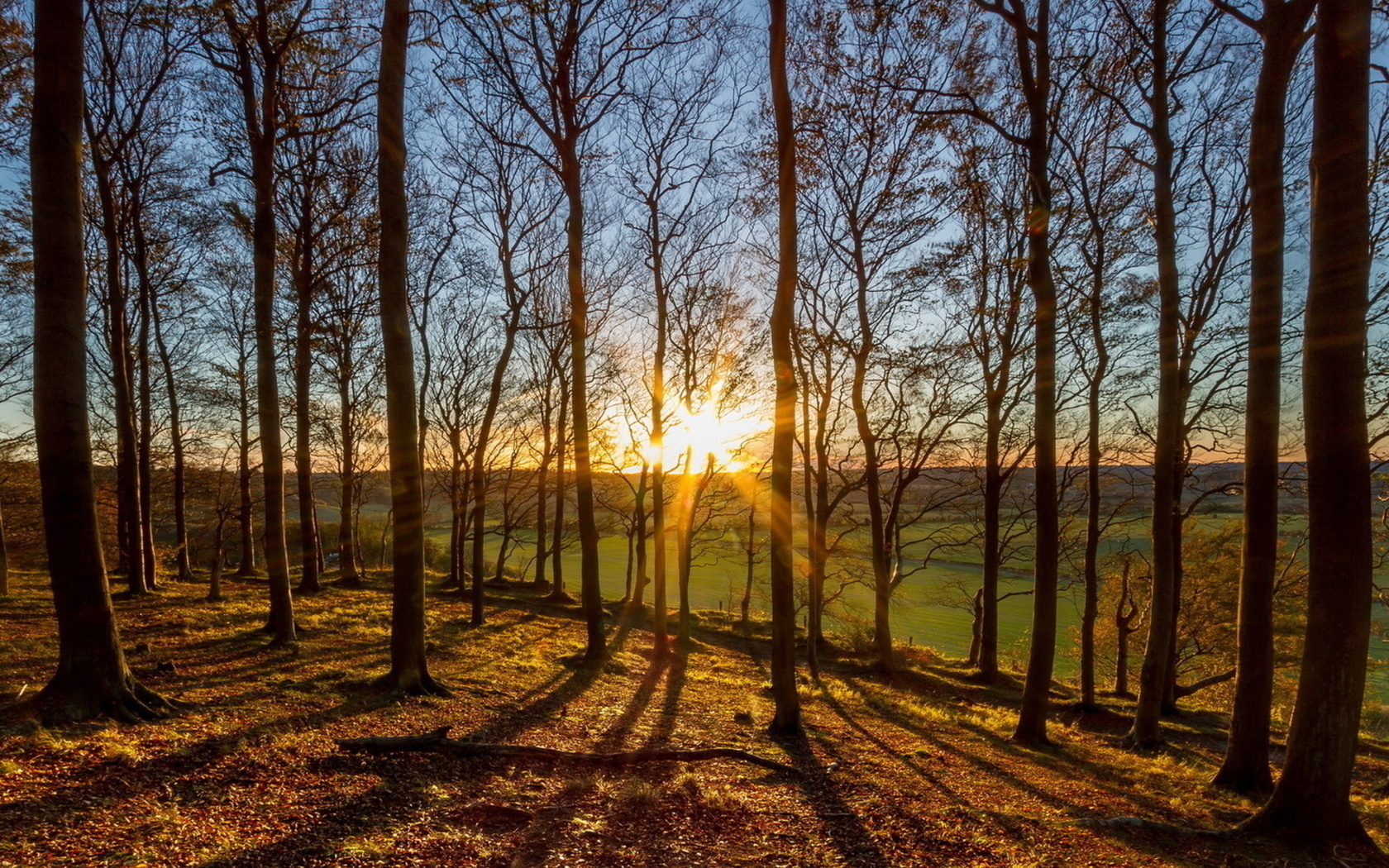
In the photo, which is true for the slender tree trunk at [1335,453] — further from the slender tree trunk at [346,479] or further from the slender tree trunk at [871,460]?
the slender tree trunk at [346,479]

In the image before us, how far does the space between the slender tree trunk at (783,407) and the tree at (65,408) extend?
20.1ft

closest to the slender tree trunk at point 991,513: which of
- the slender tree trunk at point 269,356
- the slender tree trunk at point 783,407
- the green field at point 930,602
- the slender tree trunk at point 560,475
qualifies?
the green field at point 930,602

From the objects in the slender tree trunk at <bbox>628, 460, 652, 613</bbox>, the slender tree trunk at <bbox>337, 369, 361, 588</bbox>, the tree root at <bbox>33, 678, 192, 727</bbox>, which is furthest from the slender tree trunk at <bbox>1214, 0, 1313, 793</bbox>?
the slender tree trunk at <bbox>337, 369, 361, 588</bbox>

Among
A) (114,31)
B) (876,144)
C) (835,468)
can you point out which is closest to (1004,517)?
(835,468)

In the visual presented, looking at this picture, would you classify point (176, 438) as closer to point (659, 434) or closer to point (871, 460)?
point (659, 434)

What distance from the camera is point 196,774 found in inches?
169

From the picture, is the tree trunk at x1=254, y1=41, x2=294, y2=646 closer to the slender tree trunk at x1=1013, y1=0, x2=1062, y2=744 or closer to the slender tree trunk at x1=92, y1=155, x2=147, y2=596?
the slender tree trunk at x1=92, y1=155, x2=147, y2=596

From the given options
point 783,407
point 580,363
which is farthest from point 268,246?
point 783,407

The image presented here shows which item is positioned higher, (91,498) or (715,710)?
(91,498)

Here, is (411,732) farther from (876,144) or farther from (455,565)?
(455,565)

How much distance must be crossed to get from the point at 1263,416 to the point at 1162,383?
115 inches

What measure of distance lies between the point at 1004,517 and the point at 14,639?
22.6 metres

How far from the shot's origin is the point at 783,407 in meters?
7.89

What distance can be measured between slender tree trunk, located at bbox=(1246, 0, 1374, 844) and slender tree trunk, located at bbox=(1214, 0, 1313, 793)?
2167 mm
